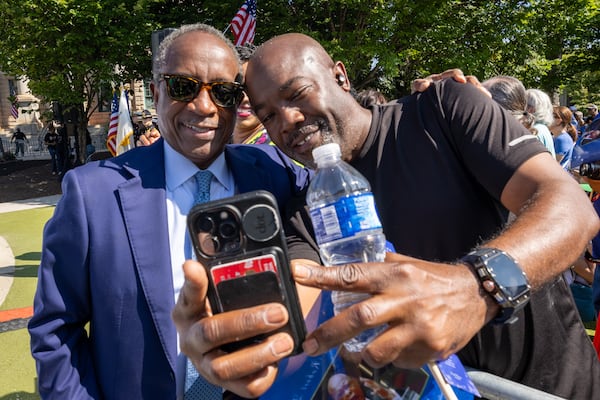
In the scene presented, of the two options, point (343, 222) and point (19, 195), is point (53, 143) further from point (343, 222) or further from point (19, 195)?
point (343, 222)

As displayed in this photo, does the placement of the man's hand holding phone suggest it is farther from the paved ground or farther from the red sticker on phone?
the paved ground

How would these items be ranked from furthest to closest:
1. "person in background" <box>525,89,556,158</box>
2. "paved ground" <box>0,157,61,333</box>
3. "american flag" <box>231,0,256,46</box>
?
1. "american flag" <box>231,0,256,46</box>
2. "paved ground" <box>0,157,61,333</box>
3. "person in background" <box>525,89,556,158</box>

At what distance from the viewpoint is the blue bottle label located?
1.15 meters

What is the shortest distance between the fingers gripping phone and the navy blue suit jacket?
2.98 feet

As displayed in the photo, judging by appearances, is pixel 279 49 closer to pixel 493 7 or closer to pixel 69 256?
pixel 69 256

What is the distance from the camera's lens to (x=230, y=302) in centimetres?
106

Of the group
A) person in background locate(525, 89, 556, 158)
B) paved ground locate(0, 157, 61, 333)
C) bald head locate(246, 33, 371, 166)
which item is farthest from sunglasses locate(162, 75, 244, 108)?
paved ground locate(0, 157, 61, 333)

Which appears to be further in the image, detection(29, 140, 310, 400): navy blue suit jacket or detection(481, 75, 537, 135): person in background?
detection(481, 75, 537, 135): person in background

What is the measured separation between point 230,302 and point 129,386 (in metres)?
1.09

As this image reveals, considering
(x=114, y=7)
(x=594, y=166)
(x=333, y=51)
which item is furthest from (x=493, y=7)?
(x=594, y=166)

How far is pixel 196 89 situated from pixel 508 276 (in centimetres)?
156

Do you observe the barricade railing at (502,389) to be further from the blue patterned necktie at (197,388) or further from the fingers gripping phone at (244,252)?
the blue patterned necktie at (197,388)

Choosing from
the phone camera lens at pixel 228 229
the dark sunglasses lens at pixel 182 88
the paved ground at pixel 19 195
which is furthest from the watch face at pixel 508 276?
the paved ground at pixel 19 195

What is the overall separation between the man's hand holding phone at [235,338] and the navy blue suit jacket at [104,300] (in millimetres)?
838
